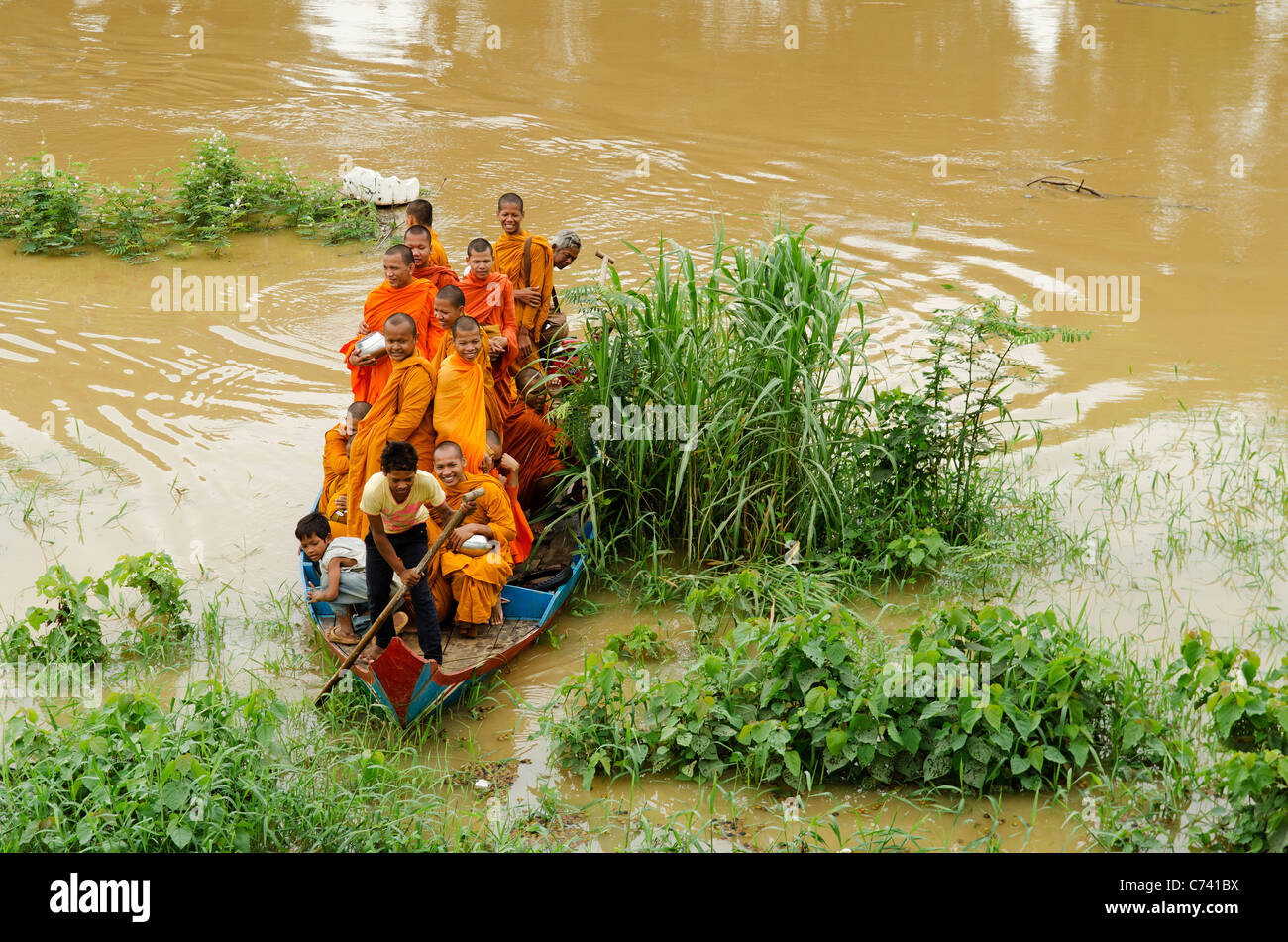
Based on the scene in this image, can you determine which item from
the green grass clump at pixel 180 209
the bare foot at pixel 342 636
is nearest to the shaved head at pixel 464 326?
the bare foot at pixel 342 636

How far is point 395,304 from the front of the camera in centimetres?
667

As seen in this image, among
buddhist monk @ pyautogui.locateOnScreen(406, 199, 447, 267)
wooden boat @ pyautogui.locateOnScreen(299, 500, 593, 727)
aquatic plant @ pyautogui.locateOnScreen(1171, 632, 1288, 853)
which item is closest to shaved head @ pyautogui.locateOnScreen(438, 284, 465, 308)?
buddhist monk @ pyautogui.locateOnScreen(406, 199, 447, 267)

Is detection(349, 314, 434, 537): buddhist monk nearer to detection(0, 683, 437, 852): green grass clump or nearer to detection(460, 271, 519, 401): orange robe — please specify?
detection(460, 271, 519, 401): orange robe

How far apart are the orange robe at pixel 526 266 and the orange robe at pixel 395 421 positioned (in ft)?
5.76

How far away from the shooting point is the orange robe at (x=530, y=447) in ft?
22.3

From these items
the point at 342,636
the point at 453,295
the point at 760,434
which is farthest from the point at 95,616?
the point at 760,434

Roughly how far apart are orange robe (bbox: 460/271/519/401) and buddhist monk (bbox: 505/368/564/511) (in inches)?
7.9

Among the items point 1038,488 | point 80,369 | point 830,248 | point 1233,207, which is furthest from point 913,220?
point 80,369

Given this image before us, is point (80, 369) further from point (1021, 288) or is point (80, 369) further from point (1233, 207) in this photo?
point (1233, 207)

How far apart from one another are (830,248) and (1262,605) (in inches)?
237

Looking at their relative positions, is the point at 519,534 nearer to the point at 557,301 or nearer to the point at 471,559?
the point at 471,559

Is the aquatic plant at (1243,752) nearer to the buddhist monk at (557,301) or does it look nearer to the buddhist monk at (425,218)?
the buddhist monk at (557,301)

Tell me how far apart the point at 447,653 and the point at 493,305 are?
2.33 meters

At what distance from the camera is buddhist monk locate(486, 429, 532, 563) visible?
6.07 m
